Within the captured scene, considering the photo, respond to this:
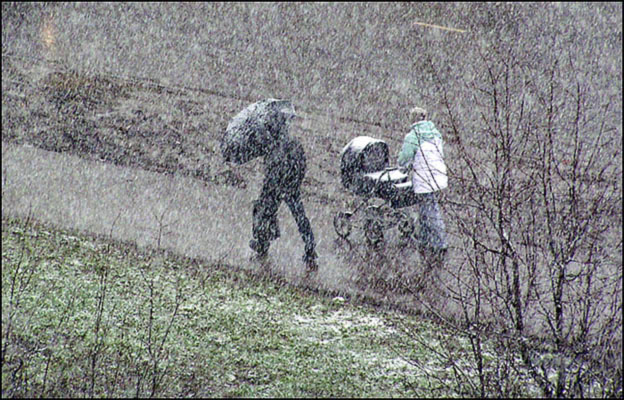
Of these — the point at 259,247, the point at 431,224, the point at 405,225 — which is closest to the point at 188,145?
the point at 259,247

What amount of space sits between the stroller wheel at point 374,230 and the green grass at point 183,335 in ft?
5.67

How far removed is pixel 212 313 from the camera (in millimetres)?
6543

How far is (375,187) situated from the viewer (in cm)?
874

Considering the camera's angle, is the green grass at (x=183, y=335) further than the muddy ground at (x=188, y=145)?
No

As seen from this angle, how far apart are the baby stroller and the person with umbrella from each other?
1.01 m

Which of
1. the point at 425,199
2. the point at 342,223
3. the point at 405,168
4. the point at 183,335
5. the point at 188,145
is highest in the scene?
the point at 405,168

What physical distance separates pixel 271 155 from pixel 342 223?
180 cm

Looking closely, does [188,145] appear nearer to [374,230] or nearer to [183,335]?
[374,230]

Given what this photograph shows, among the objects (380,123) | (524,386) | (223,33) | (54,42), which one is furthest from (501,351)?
(223,33)

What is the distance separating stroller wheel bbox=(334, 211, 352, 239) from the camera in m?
9.09

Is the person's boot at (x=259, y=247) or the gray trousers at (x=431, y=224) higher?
the gray trousers at (x=431, y=224)

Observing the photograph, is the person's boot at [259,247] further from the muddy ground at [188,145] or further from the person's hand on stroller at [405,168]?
the person's hand on stroller at [405,168]

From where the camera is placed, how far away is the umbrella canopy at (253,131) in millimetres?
7461

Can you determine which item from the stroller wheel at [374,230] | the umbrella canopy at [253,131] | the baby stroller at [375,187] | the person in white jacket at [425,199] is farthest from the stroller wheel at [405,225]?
the umbrella canopy at [253,131]
